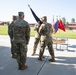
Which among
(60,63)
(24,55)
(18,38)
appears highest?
(18,38)

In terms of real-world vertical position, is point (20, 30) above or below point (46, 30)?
above

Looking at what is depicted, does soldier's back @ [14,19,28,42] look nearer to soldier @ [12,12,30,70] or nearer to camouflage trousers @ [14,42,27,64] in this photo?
soldier @ [12,12,30,70]

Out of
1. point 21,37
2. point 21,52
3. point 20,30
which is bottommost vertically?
point 21,52

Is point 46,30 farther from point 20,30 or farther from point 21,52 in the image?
point 21,52

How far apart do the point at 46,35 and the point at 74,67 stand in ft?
6.08

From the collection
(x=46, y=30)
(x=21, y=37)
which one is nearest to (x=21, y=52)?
(x=21, y=37)

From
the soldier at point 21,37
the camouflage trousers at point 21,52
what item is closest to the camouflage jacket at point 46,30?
the soldier at point 21,37

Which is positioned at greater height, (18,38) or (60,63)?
(18,38)

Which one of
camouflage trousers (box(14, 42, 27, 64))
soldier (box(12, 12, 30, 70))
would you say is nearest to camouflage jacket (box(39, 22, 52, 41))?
soldier (box(12, 12, 30, 70))

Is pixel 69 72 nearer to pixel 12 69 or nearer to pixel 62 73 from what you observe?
pixel 62 73

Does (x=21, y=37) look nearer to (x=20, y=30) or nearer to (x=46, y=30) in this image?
(x=20, y=30)

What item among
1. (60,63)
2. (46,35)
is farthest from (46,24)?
(60,63)

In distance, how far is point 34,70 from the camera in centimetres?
798

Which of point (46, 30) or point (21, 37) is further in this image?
point (46, 30)
